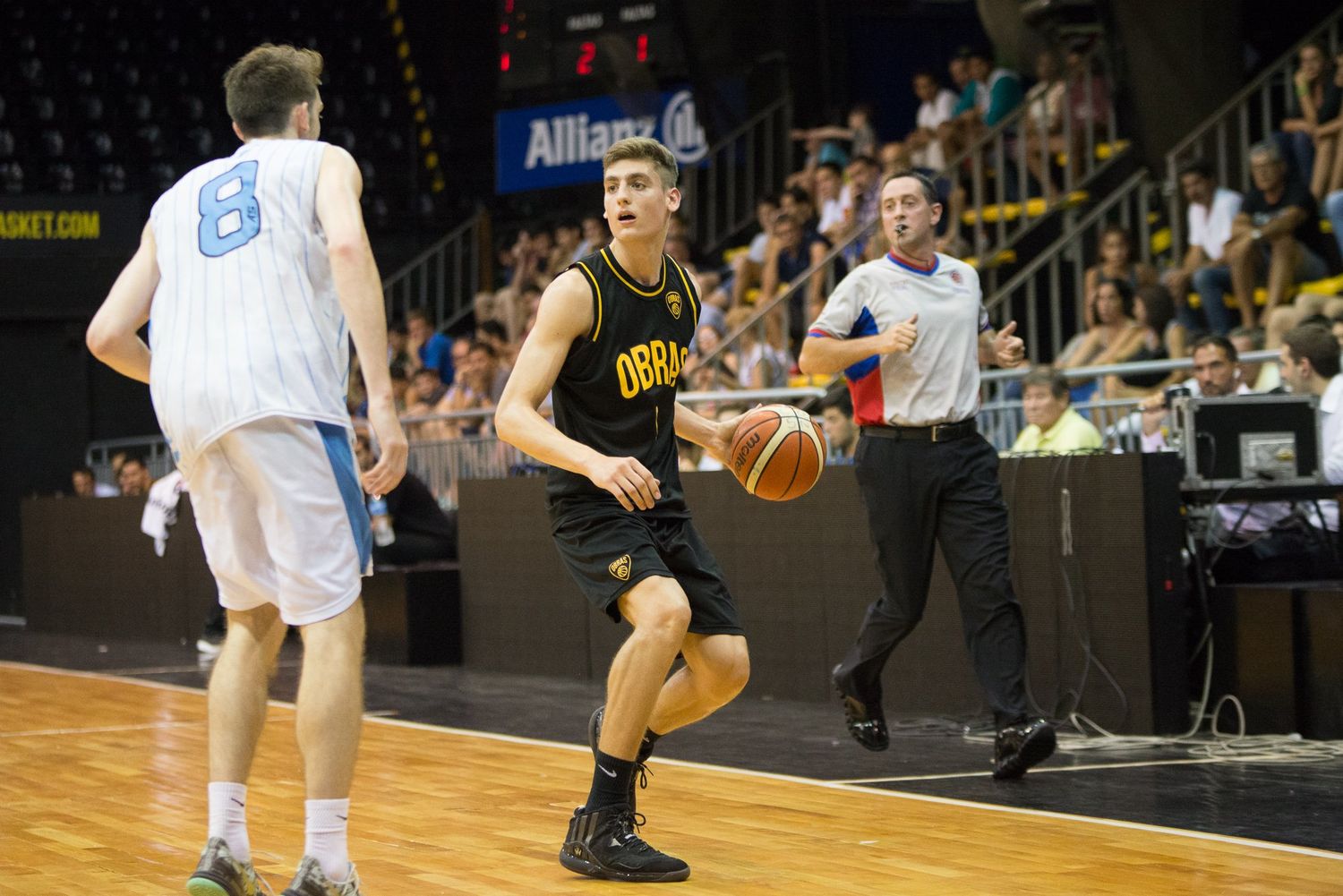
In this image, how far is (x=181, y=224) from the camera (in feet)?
14.2

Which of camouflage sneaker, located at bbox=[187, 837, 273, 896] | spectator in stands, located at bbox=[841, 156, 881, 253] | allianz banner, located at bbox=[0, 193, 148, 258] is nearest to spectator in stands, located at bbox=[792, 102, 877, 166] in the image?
spectator in stands, located at bbox=[841, 156, 881, 253]

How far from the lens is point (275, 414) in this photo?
13.5ft

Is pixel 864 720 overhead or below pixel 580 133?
Result: below

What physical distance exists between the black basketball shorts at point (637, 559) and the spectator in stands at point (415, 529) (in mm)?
7136

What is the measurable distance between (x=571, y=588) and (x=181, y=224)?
6.56 m

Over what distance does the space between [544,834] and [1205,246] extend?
7685 mm

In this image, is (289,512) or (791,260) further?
(791,260)

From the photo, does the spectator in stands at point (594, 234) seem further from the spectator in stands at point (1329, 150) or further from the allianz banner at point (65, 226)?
the spectator in stands at point (1329, 150)

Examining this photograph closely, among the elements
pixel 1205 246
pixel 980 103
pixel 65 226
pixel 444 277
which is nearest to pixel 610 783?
pixel 1205 246

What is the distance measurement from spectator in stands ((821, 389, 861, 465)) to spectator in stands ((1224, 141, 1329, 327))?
2858mm

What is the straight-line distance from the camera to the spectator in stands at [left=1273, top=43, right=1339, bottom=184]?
38.4ft

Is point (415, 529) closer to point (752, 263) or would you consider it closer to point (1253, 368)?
point (752, 263)

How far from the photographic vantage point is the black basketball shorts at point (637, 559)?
490cm

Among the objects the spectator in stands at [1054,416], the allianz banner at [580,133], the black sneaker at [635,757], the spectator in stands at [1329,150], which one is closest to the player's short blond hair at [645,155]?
the black sneaker at [635,757]
